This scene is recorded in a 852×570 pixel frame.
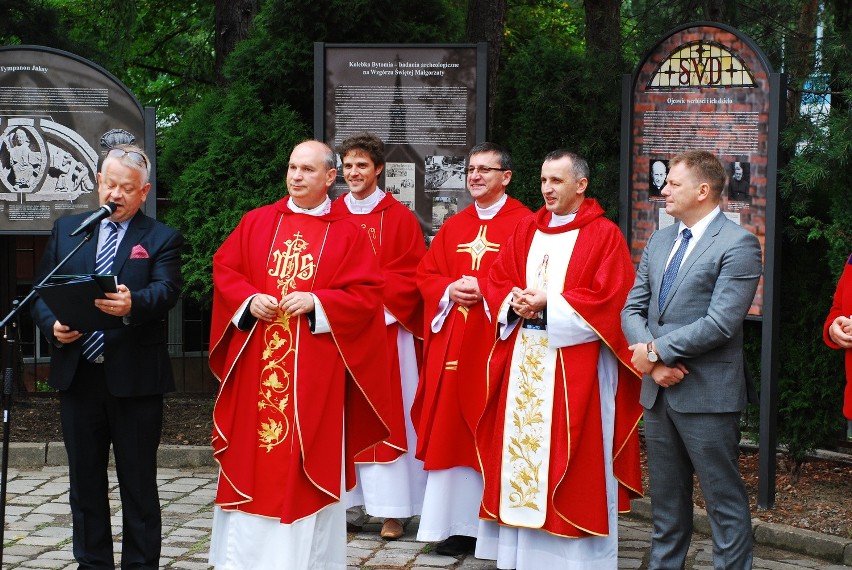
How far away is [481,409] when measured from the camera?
6.16 meters

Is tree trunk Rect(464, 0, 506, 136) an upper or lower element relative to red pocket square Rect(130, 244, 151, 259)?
upper

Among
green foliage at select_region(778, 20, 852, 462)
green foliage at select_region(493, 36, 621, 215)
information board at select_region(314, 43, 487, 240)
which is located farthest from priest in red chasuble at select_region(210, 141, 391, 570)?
green foliage at select_region(493, 36, 621, 215)

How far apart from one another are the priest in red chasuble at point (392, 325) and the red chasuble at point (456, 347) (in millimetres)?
197

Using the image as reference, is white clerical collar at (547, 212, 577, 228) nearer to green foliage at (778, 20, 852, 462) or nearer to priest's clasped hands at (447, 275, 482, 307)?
priest's clasped hands at (447, 275, 482, 307)

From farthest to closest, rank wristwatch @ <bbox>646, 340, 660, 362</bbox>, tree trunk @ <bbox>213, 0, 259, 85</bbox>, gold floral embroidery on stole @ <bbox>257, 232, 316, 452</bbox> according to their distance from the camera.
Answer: tree trunk @ <bbox>213, 0, 259, 85</bbox>
gold floral embroidery on stole @ <bbox>257, 232, 316, 452</bbox>
wristwatch @ <bbox>646, 340, 660, 362</bbox>

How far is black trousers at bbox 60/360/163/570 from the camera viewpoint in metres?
5.19

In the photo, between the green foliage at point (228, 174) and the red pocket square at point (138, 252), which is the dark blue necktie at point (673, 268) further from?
the green foliage at point (228, 174)

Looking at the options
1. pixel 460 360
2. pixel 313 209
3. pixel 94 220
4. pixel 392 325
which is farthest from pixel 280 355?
pixel 392 325

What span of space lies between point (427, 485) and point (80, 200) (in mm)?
3675

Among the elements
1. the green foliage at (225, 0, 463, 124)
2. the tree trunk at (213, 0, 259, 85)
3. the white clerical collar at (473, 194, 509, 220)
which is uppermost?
the tree trunk at (213, 0, 259, 85)

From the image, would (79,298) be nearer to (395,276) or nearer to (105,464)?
(105,464)

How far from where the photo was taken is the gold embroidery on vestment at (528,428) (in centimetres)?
559

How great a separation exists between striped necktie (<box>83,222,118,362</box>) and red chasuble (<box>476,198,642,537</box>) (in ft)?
5.98

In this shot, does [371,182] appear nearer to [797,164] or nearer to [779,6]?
[797,164]
